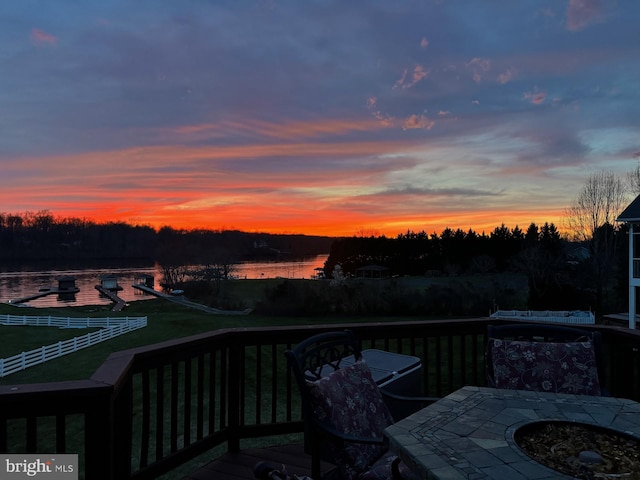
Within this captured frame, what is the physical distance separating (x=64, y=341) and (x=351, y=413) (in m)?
17.5

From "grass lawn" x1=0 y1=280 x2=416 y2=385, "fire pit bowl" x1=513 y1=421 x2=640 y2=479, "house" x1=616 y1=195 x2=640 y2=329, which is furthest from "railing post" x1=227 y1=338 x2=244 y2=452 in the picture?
"house" x1=616 y1=195 x2=640 y2=329

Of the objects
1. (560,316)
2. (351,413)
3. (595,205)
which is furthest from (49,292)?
(351,413)

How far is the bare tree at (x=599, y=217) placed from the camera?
1962 centimetres

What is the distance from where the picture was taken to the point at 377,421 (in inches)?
88.7

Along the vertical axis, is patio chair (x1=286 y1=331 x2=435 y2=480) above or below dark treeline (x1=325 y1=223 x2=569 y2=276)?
below

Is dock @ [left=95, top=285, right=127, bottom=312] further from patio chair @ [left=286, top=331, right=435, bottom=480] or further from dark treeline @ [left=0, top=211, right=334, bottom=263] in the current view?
patio chair @ [left=286, top=331, right=435, bottom=480]

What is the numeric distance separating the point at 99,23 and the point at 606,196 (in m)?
21.2

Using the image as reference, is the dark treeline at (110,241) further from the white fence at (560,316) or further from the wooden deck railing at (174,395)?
the wooden deck railing at (174,395)

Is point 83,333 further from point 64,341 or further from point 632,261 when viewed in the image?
point 632,261

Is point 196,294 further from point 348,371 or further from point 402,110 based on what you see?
point 348,371

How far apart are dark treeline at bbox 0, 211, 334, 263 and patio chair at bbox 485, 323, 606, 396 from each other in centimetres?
4655

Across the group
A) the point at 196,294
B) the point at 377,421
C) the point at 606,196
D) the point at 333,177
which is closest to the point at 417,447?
the point at 377,421

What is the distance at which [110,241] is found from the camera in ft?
209

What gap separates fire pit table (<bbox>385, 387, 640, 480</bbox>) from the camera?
1.48m
